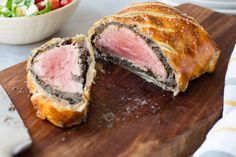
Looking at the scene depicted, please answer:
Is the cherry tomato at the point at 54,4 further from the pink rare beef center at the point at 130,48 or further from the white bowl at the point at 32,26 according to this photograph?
the pink rare beef center at the point at 130,48

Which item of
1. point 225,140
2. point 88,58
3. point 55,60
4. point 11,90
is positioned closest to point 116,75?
point 88,58

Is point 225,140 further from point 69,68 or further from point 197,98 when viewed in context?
point 69,68

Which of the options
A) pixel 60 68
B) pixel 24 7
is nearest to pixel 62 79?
pixel 60 68

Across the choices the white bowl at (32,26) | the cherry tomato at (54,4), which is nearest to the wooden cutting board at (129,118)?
the white bowl at (32,26)

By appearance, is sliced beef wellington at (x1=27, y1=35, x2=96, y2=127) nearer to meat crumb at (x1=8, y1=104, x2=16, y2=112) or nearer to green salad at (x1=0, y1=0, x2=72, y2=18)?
meat crumb at (x1=8, y1=104, x2=16, y2=112)

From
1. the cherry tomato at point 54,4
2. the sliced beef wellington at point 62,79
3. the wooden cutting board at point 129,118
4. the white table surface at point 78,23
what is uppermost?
the cherry tomato at point 54,4

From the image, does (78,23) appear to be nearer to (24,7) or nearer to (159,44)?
(24,7)
